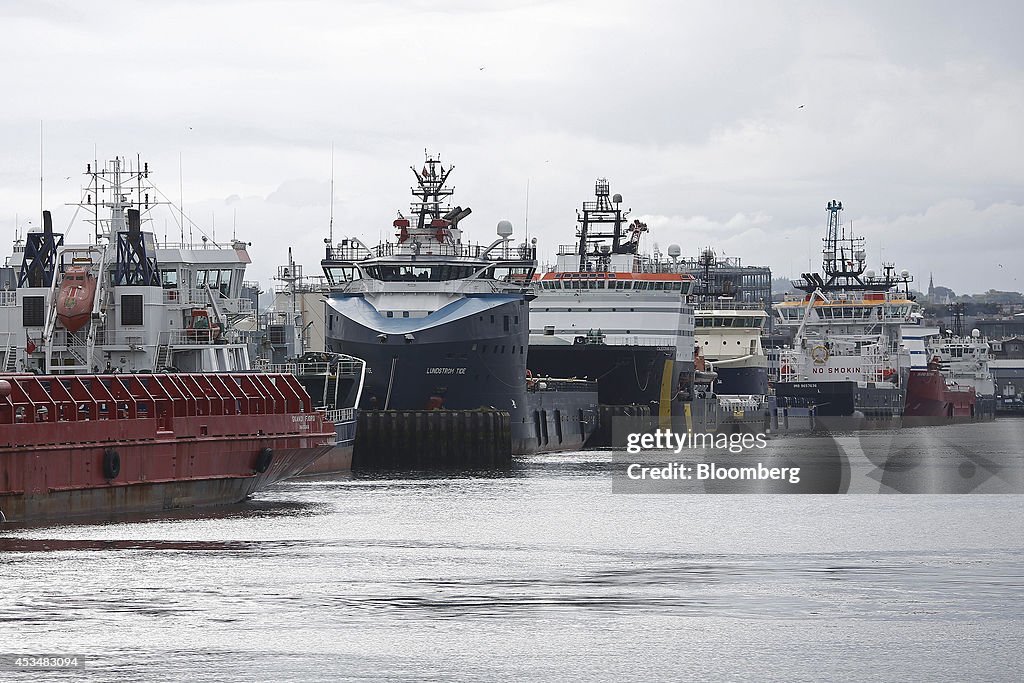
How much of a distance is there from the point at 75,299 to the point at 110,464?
13077 mm

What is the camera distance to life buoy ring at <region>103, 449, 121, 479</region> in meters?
35.9

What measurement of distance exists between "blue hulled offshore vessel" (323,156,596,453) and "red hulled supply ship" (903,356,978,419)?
2739 inches

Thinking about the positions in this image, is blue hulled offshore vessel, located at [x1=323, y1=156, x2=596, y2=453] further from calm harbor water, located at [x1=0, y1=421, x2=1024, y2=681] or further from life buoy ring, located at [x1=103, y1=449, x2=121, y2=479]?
life buoy ring, located at [x1=103, y1=449, x2=121, y2=479]

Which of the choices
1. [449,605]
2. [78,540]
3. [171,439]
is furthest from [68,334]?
[449,605]

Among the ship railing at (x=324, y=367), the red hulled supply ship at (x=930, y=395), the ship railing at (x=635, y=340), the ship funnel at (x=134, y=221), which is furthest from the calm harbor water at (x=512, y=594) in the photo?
the red hulled supply ship at (x=930, y=395)

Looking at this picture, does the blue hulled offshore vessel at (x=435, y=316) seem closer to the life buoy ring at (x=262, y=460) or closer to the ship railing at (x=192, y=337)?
the ship railing at (x=192, y=337)

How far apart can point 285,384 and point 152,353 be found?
284 inches

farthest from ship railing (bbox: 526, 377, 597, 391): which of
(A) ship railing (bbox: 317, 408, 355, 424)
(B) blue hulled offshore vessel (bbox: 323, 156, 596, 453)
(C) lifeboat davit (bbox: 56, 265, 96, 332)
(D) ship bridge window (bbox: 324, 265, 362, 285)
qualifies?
(C) lifeboat davit (bbox: 56, 265, 96, 332)

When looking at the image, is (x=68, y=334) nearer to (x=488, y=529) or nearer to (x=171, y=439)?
(x=171, y=439)

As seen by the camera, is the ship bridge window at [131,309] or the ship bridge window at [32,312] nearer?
the ship bridge window at [32,312]

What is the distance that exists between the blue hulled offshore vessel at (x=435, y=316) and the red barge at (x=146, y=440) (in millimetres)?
11682

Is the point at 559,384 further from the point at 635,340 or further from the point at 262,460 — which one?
the point at 262,460

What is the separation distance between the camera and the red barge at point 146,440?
3438 cm

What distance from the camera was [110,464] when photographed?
35906mm
